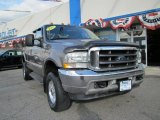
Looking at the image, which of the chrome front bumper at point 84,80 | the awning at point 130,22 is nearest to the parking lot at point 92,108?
the chrome front bumper at point 84,80

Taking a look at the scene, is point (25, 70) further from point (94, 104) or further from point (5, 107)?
point (94, 104)

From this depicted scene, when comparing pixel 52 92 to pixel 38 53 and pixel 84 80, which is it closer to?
pixel 84 80

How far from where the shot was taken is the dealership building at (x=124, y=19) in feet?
45.2

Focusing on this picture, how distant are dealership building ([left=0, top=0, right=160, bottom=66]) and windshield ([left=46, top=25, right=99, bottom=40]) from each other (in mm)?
7323

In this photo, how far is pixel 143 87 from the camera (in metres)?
7.91

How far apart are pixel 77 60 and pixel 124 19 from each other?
1095 cm

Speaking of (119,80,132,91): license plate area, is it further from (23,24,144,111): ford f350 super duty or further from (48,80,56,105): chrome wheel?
(48,80,56,105): chrome wheel

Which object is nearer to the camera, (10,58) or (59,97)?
(59,97)

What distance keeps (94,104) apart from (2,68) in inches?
478

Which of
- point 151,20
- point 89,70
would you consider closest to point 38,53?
point 89,70

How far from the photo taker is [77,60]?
15.8 ft

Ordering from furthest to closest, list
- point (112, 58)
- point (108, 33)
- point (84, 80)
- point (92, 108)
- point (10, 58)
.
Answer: point (108, 33) → point (10, 58) → point (92, 108) → point (112, 58) → point (84, 80)

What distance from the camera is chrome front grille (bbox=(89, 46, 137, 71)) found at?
4824mm

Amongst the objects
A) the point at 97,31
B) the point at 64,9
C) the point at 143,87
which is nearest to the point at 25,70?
the point at 143,87
